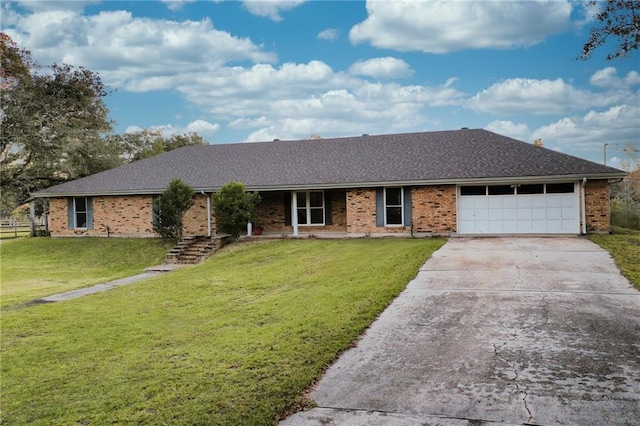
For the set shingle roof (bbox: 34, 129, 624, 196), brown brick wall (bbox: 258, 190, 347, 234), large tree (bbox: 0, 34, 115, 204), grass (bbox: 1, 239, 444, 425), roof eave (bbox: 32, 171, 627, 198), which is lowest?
grass (bbox: 1, 239, 444, 425)

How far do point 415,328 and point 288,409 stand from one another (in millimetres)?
3081

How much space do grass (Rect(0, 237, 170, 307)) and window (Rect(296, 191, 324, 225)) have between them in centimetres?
623

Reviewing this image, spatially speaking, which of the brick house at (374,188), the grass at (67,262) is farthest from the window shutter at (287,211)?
the grass at (67,262)

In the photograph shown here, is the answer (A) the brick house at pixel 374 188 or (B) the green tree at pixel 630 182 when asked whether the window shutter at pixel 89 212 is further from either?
(B) the green tree at pixel 630 182

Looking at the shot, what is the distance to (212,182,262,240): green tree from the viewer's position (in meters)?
20.7

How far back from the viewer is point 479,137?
24484 millimetres

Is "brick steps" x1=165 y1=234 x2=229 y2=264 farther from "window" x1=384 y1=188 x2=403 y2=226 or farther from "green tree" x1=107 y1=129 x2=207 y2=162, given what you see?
"green tree" x1=107 y1=129 x2=207 y2=162

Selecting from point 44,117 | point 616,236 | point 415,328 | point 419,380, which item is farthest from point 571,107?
point 44,117

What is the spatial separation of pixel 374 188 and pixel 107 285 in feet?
36.5

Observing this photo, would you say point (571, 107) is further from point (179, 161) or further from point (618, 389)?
point (618, 389)

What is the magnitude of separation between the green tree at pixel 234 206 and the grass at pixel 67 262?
301 cm

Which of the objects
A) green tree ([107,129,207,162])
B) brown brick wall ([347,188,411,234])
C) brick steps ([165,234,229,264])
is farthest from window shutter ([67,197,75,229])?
green tree ([107,129,207,162])

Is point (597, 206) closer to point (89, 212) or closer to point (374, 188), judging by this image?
point (374, 188)

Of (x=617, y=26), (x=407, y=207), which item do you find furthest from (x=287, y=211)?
(x=617, y=26)
